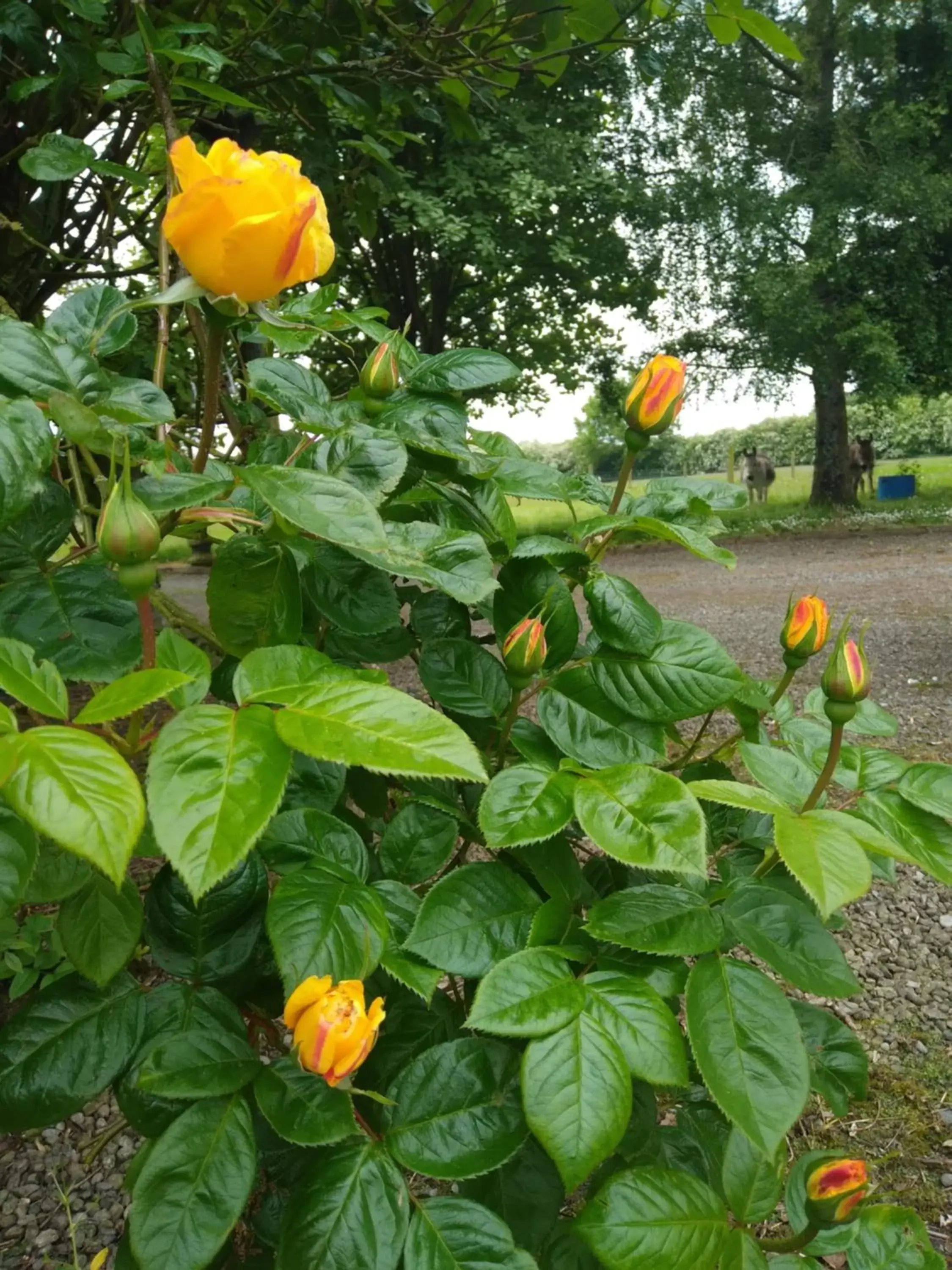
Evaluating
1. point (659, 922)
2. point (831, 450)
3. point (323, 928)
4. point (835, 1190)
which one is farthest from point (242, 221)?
point (831, 450)

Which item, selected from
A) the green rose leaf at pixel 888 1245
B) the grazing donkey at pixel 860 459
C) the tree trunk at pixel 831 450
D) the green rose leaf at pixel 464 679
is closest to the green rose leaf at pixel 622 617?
the green rose leaf at pixel 464 679

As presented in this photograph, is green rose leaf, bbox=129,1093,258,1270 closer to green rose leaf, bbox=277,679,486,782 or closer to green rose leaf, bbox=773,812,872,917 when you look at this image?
green rose leaf, bbox=277,679,486,782

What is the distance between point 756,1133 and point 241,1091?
355 millimetres

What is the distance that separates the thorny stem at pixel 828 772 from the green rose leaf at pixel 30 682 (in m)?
0.54

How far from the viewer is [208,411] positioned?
63cm

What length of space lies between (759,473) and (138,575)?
1322 cm

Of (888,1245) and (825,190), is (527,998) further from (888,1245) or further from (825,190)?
(825,190)

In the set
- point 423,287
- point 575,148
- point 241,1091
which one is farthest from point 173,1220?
point 423,287

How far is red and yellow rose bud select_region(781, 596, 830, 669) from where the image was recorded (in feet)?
2.89

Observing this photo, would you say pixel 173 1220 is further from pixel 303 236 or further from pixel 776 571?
pixel 776 571

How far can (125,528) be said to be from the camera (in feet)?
1.80

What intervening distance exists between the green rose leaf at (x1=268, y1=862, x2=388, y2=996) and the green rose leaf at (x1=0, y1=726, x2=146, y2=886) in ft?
0.50

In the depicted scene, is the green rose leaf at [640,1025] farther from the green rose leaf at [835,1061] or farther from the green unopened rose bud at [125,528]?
the green unopened rose bud at [125,528]

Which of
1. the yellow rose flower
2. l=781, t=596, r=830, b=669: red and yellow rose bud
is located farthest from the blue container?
the yellow rose flower
